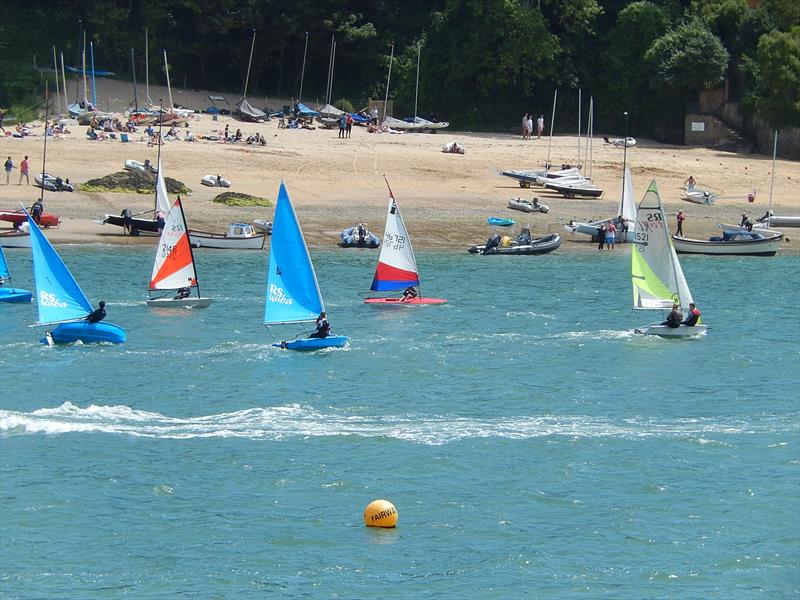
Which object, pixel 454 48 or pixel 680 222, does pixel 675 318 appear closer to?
pixel 680 222

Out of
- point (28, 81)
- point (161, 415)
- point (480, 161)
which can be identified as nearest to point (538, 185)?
point (480, 161)

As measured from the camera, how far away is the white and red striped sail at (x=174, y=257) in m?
50.6

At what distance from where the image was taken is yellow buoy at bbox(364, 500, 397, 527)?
29.7m

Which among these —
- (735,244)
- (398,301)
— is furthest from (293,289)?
(735,244)

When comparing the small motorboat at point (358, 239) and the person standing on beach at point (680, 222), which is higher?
the person standing on beach at point (680, 222)

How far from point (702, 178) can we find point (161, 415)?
49.1 metres

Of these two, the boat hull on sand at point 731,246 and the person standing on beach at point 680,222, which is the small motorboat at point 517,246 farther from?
the person standing on beach at point 680,222

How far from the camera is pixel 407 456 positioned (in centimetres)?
3453

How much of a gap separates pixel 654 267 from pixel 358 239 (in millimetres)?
18843

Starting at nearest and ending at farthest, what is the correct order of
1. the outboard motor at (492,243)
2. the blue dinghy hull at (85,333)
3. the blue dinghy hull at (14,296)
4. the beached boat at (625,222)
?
the blue dinghy hull at (85,333) → the blue dinghy hull at (14,296) → the outboard motor at (492,243) → the beached boat at (625,222)

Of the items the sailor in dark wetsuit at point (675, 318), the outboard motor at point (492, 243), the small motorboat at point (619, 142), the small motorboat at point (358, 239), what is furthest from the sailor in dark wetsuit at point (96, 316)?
the small motorboat at point (619, 142)

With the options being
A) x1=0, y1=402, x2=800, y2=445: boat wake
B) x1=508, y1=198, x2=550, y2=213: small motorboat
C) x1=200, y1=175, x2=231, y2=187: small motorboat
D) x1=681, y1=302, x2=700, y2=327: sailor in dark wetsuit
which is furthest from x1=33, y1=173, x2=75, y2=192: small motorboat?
x1=681, y1=302, x2=700, y2=327: sailor in dark wetsuit

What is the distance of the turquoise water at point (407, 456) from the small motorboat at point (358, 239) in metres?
11.1

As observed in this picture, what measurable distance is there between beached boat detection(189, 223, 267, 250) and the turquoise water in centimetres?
962
